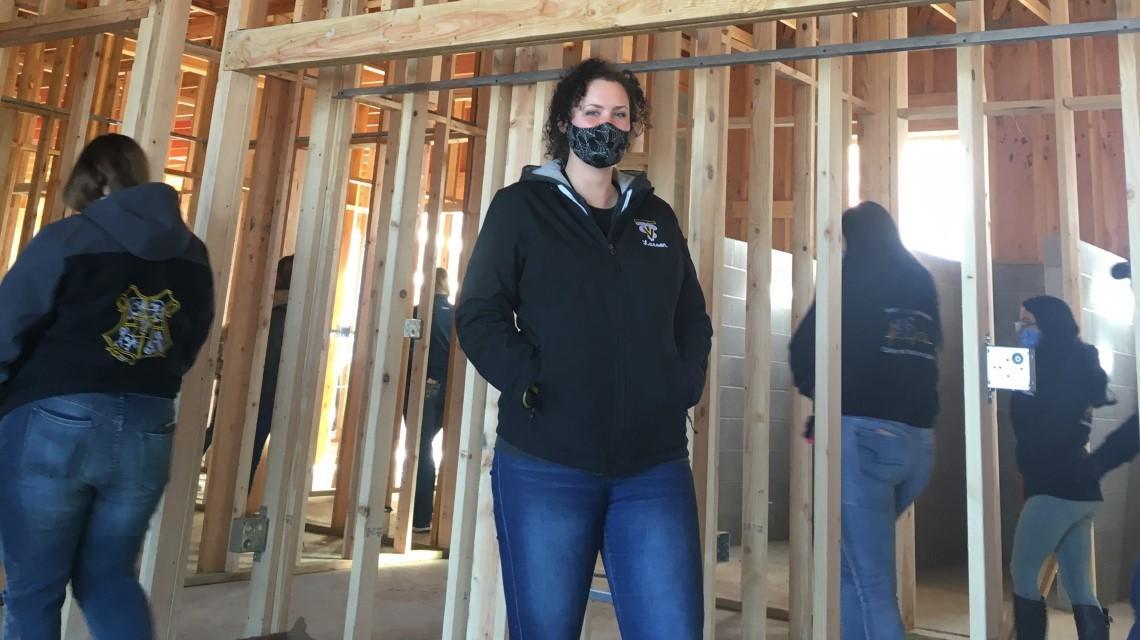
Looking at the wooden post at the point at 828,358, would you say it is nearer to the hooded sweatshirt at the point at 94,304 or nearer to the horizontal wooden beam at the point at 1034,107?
the hooded sweatshirt at the point at 94,304

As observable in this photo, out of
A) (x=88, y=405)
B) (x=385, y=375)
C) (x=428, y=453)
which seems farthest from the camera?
(x=428, y=453)

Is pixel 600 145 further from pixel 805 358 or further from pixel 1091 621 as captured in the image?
pixel 1091 621

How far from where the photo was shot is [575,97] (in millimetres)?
1797

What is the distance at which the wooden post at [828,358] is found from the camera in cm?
226

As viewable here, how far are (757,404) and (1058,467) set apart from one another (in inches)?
42.0

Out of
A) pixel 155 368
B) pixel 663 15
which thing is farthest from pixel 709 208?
pixel 155 368

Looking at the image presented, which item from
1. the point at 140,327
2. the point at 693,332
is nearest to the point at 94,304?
the point at 140,327

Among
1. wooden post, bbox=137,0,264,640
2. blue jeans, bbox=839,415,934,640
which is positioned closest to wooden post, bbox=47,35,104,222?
wooden post, bbox=137,0,264,640

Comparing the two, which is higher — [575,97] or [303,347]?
[575,97]

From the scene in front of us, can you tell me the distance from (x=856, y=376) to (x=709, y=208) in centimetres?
69

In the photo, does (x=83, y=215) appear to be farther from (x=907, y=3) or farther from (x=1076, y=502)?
(x=1076, y=502)

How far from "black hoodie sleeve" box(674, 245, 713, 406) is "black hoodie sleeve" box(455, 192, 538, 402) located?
1.11ft

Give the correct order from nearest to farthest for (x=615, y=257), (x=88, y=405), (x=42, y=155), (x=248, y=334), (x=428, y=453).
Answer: (x=615, y=257) < (x=88, y=405) < (x=248, y=334) < (x=42, y=155) < (x=428, y=453)

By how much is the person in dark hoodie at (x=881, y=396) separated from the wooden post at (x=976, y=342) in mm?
386
